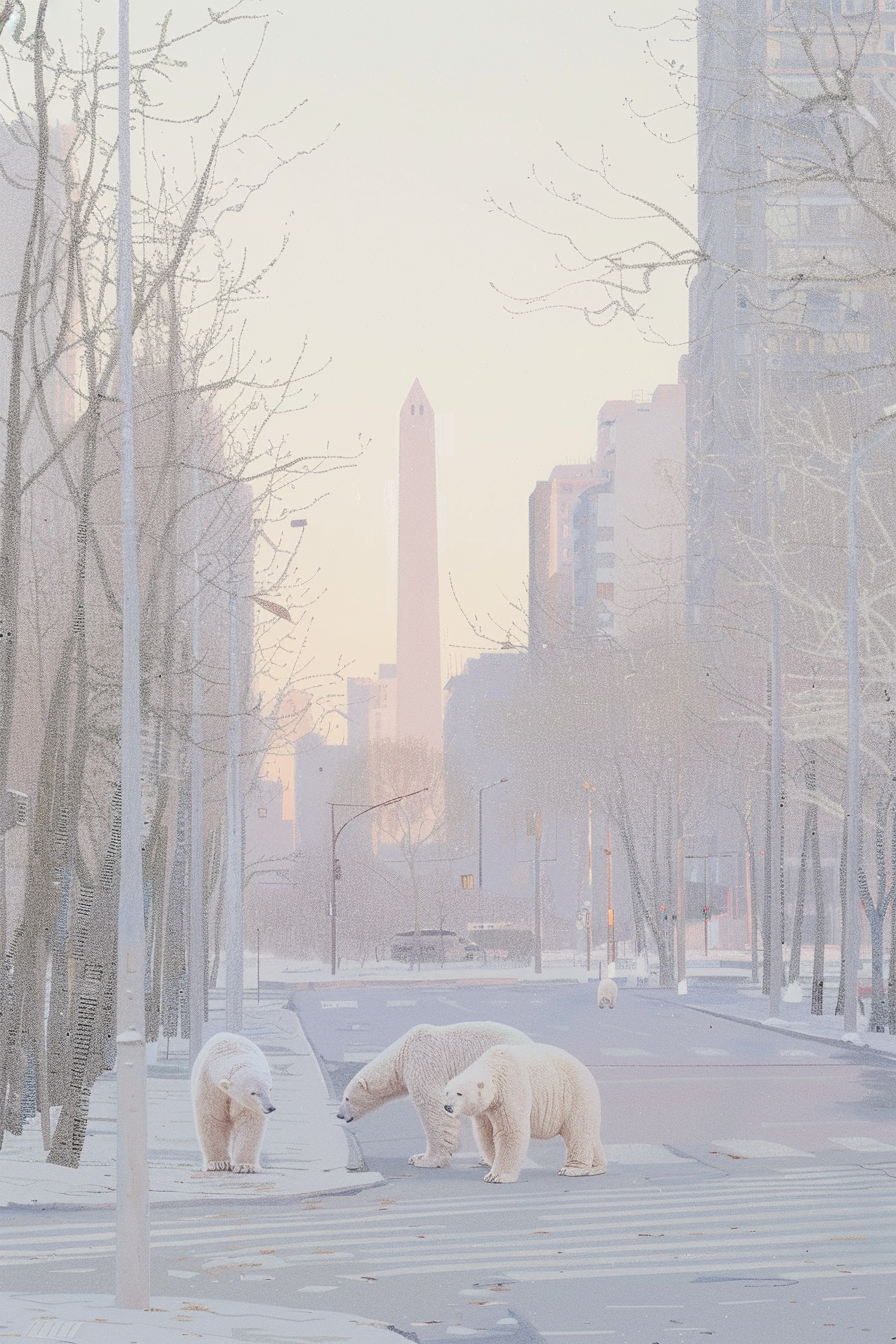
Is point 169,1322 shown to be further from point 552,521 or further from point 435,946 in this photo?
point 552,521

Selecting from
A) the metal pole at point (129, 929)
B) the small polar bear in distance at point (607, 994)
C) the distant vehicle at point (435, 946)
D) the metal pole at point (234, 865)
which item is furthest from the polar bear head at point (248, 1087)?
the distant vehicle at point (435, 946)

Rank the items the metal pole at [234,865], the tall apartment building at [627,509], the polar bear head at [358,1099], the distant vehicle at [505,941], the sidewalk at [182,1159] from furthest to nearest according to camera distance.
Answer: the tall apartment building at [627,509], the distant vehicle at [505,941], the metal pole at [234,865], the polar bear head at [358,1099], the sidewalk at [182,1159]

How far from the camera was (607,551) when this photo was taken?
149m

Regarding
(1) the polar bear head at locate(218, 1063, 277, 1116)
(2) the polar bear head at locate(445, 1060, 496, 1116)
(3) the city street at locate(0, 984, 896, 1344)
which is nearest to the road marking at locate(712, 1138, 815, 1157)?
(3) the city street at locate(0, 984, 896, 1344)

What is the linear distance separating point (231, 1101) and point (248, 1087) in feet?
2.44

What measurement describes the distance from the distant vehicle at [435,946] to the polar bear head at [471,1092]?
2957 inches

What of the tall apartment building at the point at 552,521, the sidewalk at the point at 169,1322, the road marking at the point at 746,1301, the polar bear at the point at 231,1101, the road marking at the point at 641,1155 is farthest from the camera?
the tall apartment building at the point at 552,521

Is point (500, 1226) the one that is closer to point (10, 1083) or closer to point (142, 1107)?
point (142, 1107)

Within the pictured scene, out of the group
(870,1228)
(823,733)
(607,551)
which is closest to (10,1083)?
(870,1228)

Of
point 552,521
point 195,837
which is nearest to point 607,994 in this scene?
point 195,837

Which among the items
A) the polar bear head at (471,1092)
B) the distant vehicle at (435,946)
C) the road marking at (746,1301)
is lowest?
the distant vehicle at (435,946)

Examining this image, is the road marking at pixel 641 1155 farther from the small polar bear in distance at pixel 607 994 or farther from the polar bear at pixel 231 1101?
the small polar bear in distance at pixel 607 994

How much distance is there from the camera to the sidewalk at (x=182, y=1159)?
54.9ft

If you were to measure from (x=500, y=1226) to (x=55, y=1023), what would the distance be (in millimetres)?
8550
